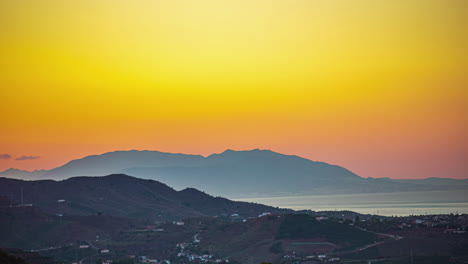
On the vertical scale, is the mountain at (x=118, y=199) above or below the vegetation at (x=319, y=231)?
above

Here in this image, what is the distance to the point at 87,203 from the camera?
143 meters

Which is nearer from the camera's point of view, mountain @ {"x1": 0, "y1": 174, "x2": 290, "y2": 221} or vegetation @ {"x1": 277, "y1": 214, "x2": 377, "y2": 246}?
vegetation @ {"x1": 277, "y1": 214, "x2": 377, "y2": 246}

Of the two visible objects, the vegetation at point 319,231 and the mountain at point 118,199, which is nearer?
the vegetation at point 319,231

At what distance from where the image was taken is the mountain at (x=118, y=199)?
457 feet

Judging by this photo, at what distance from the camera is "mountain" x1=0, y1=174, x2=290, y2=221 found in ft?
457

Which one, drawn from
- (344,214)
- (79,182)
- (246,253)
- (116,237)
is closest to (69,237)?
(116,237)

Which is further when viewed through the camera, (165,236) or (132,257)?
(165,236)

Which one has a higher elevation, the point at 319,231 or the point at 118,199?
the point at 118,199

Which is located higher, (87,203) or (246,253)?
(87,203)

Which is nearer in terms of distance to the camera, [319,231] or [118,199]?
[319,231]

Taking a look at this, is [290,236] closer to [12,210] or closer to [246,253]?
[246,253]

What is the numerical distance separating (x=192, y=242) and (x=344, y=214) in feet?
149

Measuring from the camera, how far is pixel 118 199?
152375mm

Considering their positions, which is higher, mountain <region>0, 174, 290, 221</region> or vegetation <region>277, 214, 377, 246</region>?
mountain <region>0, 174, 290, 221</region>
